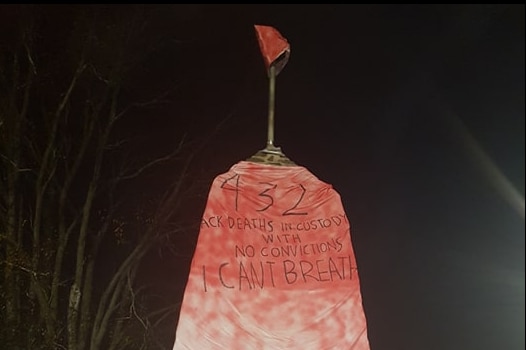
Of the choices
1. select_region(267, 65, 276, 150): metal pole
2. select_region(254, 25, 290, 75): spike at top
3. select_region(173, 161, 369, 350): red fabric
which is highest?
select_region(254, 25, 290, 75): spike at top

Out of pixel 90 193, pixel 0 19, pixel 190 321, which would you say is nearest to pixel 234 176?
pixel 190 321

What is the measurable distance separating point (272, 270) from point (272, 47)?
157 centimetres

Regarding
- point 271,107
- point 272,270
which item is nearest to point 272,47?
point 271,107

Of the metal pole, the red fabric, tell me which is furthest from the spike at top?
the red fabric

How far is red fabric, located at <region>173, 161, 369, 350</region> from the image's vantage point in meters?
4.71

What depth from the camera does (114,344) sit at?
30.4 feet

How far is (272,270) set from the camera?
4895 millimetres

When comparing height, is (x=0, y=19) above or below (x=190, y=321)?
above

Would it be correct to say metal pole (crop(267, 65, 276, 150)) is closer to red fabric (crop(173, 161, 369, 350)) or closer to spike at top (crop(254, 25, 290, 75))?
spike at top (crop(254, 25, 290, 75))

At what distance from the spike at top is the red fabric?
0.82 metres

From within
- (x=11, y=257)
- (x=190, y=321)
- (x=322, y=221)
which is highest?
(x=322, y=221)

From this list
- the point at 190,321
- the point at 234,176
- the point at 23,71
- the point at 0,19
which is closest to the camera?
the point at 190,321

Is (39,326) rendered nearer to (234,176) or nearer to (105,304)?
(105,304)

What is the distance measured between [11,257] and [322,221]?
456 cm
